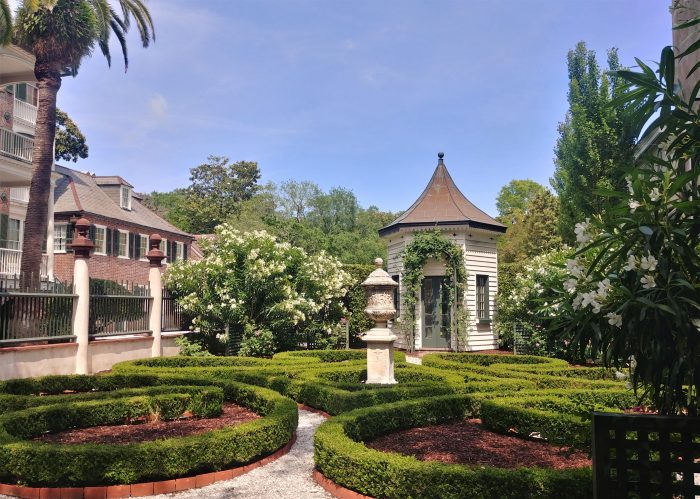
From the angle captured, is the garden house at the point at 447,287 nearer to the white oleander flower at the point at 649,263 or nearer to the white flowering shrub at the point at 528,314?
the white flowering shrub at the point at 528,314

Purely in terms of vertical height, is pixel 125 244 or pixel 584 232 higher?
pixel 125 244

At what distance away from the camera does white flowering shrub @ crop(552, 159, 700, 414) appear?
292 cm

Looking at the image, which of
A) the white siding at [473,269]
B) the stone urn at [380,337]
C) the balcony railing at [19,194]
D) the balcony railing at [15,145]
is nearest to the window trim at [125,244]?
the balcony railing at [19,194]

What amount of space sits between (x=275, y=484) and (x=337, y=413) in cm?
299

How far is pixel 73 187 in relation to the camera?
92.2ft

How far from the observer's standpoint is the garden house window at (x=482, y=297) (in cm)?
1955

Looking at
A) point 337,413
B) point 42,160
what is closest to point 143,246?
point 42,160

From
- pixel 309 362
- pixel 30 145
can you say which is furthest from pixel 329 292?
pixel 30 145

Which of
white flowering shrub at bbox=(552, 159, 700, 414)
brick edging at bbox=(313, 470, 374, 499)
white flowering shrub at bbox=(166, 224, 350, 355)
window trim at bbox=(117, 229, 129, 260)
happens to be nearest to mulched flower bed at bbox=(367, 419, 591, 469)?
brick edging at bbox=(313, 470, 374, 499)

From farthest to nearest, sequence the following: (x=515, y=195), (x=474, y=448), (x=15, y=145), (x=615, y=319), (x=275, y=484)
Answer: (x=515, y=195) < (x=15, y=145) < (x=474, y=448) < (x=275, y=484) < (x=615, y=319)

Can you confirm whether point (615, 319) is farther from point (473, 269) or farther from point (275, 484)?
point (473, 269)

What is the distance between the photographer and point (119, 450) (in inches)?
205

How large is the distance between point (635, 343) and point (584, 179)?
77.8 feet

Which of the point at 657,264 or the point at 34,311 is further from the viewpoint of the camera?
the point at 34,311
